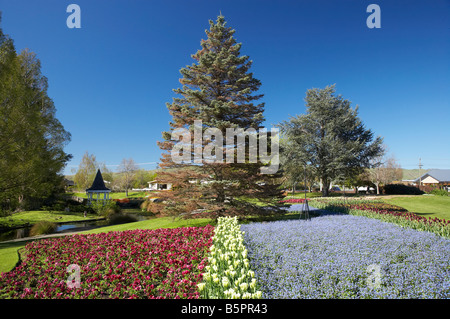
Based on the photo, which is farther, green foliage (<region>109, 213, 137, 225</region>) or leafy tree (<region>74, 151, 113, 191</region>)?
leafy tree (<region>74, 151, 113, 191</region>)

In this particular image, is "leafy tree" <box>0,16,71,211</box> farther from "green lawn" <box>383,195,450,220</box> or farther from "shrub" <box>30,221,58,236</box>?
"green lawn" <box>383,195,450,220</box>

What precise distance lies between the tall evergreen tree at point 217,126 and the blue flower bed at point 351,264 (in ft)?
11.6

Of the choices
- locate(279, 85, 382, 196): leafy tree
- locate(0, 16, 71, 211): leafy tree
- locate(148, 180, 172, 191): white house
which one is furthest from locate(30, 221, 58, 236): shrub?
locate(279, 85, 382, 196): leafy tree

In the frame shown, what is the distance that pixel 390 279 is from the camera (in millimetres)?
3613

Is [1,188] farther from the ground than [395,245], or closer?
farther from the ground

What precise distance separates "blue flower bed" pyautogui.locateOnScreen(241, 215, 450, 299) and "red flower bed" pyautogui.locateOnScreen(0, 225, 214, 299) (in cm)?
139

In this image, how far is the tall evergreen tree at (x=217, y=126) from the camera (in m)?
9.58

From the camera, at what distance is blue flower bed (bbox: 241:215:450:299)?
3.32m

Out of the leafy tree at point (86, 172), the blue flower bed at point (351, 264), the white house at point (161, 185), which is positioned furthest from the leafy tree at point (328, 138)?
the leafy tree at point (86, 172)

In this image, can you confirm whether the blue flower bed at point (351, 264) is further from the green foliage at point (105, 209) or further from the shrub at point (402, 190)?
the shrub at point (402, 190)

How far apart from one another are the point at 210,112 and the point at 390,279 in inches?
322

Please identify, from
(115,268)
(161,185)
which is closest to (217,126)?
(115,268)
